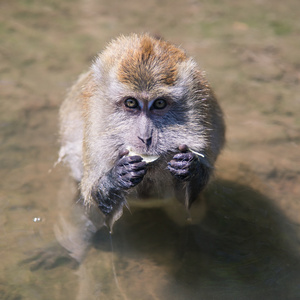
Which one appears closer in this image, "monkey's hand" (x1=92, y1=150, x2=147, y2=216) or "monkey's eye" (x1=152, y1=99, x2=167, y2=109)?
"monkey's hand" (x1=92, y1=150, x2=147, y2=216)

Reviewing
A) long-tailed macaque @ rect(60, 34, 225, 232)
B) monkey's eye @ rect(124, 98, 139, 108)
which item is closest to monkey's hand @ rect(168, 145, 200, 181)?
long-tailed macaque @ rect(60, 34, 225, 232)

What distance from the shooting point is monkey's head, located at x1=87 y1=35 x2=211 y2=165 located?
409 centimetres

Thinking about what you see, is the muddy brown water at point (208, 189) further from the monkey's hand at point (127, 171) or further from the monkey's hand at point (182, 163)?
the monkey's hand at point (182, 163)

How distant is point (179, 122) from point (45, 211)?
2.03 metres

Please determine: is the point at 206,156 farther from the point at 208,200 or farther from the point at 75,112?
the point at 75,112

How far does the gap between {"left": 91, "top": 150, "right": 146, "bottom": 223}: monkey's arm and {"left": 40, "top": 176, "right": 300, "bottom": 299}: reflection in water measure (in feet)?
1.72

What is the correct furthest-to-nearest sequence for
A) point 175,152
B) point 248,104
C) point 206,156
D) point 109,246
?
point 248,104 → point 109,246 → point 206,156 → point 175,152

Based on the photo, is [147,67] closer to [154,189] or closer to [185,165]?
[185,165]

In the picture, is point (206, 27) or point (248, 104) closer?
point (248, 104)

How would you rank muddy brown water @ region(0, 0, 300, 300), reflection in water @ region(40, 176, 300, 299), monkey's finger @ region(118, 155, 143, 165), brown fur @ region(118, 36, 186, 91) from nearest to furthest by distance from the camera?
monkey's finger @ region(118, 155, 143, 165) < brown fur @ region(118, 36, 186, 91) < reflection in water @ region(40, 176, 300, 299) < muddy brown water @ region(0, 0, 300, 300)

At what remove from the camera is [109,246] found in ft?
16.7

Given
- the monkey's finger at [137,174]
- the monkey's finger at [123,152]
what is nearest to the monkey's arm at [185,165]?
the monkey's finger at [137,174]

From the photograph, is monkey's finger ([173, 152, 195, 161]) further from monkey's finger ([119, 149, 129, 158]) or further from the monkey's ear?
the monkey's ear

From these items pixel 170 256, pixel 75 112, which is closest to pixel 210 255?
pixel 170 256
